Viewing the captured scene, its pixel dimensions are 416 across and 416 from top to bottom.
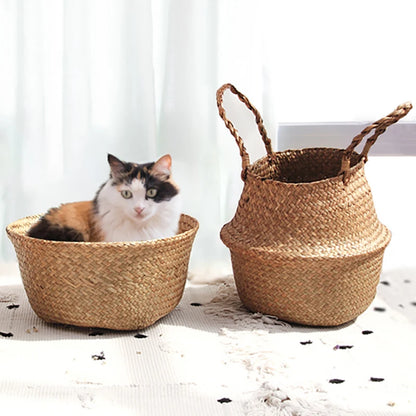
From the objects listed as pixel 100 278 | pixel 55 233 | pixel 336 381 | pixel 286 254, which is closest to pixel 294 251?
pixel 286 254

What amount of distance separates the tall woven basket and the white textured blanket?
2.6 inches

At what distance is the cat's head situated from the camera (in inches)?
56.7

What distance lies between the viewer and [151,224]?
4.87 ft

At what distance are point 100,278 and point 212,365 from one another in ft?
1.05

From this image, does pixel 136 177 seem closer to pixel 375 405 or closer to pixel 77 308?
pixel 77 308

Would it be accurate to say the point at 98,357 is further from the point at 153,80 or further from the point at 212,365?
the point at 153,80

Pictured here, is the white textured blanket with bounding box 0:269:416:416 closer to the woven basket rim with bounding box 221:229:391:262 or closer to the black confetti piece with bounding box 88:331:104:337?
the black confetti piece with bounding box 88:331:104:337

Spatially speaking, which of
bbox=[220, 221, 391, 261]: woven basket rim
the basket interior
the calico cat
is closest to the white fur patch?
the calico cat

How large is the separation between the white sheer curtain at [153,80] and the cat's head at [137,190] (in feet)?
1.38

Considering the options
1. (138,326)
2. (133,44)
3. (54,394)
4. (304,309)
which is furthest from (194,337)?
(133,44)

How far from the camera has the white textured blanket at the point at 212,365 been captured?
3.68 ft

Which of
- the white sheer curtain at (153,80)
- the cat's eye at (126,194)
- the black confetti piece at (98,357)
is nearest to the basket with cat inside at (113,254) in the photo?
the cat's eye at (126,194)

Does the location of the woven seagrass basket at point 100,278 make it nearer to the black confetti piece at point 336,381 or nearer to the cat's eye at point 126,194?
the cat's eye at point 126,194

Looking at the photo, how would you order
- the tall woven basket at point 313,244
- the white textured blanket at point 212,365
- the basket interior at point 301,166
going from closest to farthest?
1. the white textured blanket at point 212,365
2. the tall woven basket at point 313,244
3. the basket interior at point 301,166
